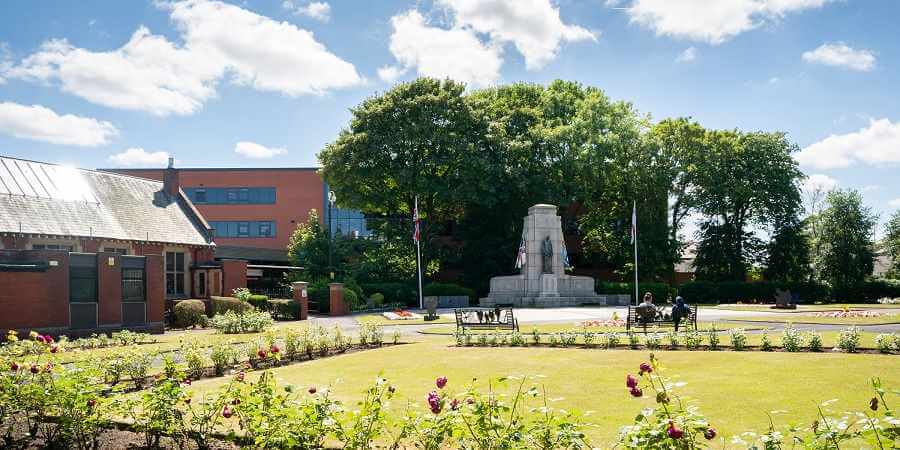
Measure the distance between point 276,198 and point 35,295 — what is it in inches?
1850

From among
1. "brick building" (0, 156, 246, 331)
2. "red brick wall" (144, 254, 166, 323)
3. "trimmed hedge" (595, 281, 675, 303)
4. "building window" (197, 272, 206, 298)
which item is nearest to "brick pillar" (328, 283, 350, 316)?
"brick building" (0, 156, 246, 331)

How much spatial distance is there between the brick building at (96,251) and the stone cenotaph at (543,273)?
17.8 meters

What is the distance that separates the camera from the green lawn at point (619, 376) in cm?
933

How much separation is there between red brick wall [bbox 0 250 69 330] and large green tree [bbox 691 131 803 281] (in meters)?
45.4

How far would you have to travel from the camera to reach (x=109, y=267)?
85.9 feet

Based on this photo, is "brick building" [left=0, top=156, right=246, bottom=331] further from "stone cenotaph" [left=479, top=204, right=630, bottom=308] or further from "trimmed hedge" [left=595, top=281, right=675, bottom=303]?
"trimmed hedge" [left=595, top=281, right=675, bottom=303]

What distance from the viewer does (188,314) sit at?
31.4 meters

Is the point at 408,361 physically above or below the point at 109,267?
below

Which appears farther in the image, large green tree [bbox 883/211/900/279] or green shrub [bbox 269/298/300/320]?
large green tree [bbox 883/211/900/279]

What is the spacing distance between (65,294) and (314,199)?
150ft

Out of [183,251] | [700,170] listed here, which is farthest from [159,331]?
[700,170]

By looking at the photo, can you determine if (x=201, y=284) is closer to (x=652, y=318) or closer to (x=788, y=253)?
(x=652, y=318)

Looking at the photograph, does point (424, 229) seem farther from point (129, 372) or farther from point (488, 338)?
point (129, 372)

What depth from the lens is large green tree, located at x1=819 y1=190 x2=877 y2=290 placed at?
184ft
